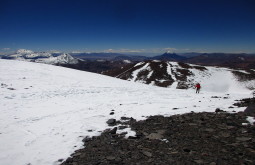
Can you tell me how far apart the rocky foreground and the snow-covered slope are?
53.9 m

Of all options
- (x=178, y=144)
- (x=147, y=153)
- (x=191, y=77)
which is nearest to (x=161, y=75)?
(x=191, y=77)

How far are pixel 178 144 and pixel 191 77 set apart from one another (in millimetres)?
72464

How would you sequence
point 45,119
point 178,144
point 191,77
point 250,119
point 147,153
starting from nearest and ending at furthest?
1. point 147,153
2. point 178,144
3. point 250,119
4. point 45,119
5. point 191,77

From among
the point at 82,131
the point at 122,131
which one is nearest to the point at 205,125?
the point at 122,131

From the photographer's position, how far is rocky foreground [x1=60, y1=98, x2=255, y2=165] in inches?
215

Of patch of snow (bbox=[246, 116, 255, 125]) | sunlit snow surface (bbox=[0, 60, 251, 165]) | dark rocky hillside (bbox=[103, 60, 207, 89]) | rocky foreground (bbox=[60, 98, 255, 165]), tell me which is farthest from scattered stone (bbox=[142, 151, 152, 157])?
dark rocky hillside (bbox=[103, 60, 207, 89])

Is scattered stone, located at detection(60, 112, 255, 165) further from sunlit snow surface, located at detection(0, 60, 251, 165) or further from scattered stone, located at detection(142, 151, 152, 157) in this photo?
sunlit snow surface, located at detection(0, 60, 251, 165)

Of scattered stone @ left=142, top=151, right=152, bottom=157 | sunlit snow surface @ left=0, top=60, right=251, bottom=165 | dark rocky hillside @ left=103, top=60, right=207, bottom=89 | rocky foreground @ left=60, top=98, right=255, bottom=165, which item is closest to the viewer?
rocky foreground @ left=60, top=98, right=255, bottom=165

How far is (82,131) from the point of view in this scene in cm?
880

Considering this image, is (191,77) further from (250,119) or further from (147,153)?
(147,153)

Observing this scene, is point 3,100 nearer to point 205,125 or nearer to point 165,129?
point 165,129

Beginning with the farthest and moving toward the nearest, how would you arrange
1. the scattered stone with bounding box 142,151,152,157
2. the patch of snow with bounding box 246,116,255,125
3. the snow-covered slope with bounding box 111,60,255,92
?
the snow-covered slope with bounding box 111,60,255,92, the patch of snow with bounding box 246,116,255,125, the scattered stone with bounding box 142,151,152,157

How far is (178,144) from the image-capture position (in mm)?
6613

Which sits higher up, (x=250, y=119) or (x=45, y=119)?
(x=250, y=119)
